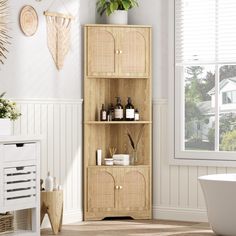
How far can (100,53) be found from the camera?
7258 millimetres

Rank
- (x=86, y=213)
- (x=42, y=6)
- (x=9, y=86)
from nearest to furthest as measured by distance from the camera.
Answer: (x=9, y=86) → (x=42, y=6) → (x=86, y=213)

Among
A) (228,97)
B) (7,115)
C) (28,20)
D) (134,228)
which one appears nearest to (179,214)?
(134,228)

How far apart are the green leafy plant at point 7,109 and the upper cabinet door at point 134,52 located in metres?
1.62

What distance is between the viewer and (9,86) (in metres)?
6.32

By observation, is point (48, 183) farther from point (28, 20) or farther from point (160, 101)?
point (160, 101)

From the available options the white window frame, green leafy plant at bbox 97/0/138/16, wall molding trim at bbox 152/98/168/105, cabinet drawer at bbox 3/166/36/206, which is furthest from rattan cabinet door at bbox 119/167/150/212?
green leafy plant at bbox 97/0/138/16

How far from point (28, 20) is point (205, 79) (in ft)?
6.40

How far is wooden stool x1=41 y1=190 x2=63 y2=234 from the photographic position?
6387 mm

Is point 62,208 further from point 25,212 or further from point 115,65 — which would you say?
point 115,65

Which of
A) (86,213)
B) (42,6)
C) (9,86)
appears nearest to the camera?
(9,86)

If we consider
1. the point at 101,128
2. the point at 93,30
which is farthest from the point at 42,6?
the point at 101,128

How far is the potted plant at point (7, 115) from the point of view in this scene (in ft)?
19.0

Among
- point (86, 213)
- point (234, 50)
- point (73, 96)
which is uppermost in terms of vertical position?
point (234, 50)

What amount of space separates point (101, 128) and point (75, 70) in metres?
0.73
